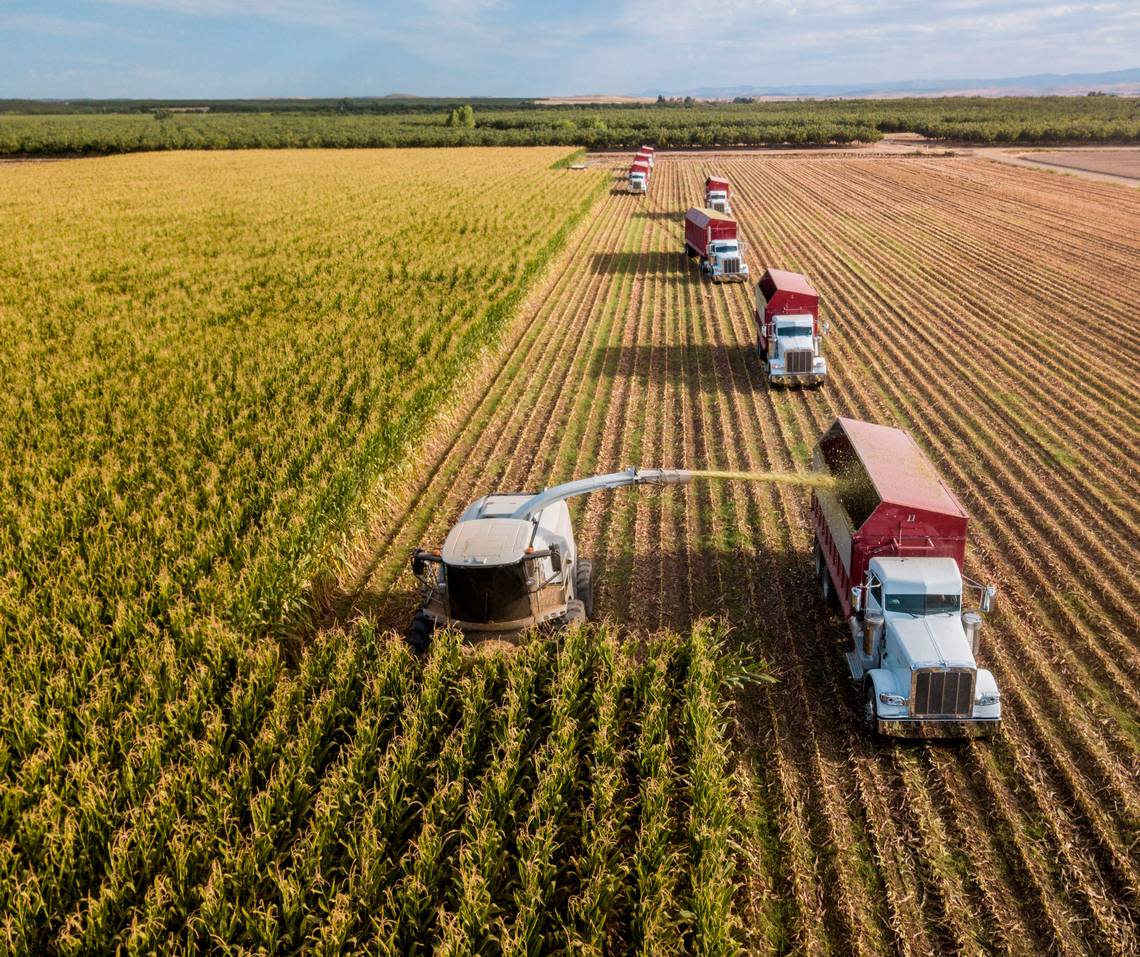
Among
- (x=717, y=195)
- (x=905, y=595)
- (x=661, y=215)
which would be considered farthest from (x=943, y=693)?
(x=661, y=215)

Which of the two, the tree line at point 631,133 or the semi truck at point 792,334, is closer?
the semi truck at point 792,334

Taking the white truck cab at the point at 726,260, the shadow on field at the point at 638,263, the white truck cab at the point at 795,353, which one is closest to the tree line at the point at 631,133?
the shadow on field at the point at 638,263

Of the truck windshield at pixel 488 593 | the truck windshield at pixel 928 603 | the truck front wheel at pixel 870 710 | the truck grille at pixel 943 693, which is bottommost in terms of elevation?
the truck front wheel at pixel 870 710

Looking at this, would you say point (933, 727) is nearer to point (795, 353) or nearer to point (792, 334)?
point (795, 353)

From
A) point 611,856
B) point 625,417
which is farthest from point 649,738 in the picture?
point 625,417

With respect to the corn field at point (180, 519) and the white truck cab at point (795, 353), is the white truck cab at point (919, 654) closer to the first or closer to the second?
the corn field at point (180, 519)

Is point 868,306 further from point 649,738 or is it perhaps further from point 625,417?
point 649,738
